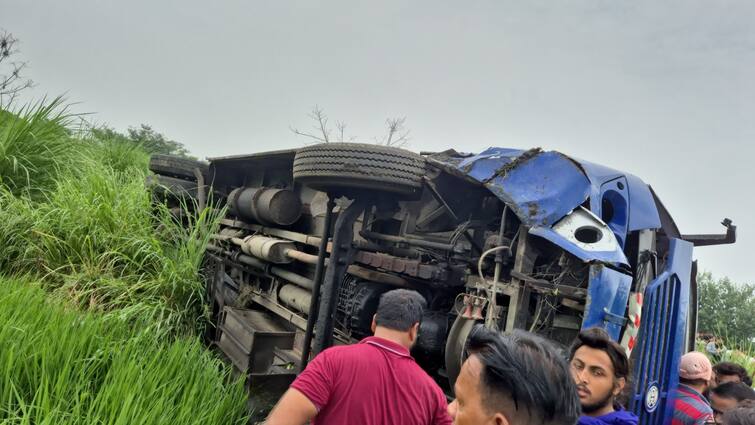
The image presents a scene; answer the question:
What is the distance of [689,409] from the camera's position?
122 inches

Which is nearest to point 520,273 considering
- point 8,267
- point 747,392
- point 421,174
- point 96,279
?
point 421,174

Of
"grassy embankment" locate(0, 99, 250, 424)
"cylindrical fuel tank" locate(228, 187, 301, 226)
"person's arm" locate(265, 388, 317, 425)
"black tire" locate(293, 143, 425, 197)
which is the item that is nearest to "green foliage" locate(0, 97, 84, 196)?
"grassy embankment" locate(0, 99, 250, 424)

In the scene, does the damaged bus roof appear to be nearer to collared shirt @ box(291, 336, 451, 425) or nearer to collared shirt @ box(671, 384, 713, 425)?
collared shirt @ box(671, 384, 713, 425)

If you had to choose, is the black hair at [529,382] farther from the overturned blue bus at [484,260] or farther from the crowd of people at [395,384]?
the overturned blue bus at [484,260]

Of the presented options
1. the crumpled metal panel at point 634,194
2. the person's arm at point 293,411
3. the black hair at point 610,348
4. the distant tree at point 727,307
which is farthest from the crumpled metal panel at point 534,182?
the distant tree at point 727,307

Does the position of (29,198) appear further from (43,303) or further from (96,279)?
(43,303)

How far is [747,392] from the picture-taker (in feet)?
10.1

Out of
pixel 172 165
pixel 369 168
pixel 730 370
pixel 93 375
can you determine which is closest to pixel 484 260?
pixel 369 168

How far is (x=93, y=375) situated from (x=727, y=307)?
84.7 ft

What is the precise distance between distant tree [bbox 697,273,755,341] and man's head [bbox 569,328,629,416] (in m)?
22.6

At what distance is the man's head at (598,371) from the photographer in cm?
177

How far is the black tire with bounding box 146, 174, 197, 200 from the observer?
631 cm

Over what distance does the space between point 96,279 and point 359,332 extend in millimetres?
2751

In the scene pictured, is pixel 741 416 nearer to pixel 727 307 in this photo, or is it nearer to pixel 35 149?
pixel 35 149
